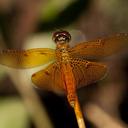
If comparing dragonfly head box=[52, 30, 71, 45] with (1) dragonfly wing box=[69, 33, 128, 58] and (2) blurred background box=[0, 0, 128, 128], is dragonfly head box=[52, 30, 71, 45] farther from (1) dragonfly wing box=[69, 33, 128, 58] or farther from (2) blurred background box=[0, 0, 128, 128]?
(2) blurred background box=[0, 0, 128, 128]

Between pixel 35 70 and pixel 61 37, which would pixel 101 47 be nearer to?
pixel 61 37

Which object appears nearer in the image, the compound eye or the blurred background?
the compound eye

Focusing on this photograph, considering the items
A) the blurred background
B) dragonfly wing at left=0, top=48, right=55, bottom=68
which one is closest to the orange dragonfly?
dragonfly wing at left=0, top=48, right=55, bottom=68

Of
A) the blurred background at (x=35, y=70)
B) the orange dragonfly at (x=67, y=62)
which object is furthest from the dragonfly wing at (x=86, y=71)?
the blurred background at (x=35, y=70)

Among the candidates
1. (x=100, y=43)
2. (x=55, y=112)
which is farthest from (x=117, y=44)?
(x=55, y=112)

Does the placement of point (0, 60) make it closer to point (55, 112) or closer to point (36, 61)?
point (36, 61)

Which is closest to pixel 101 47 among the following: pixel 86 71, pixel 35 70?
pixel 86 71
